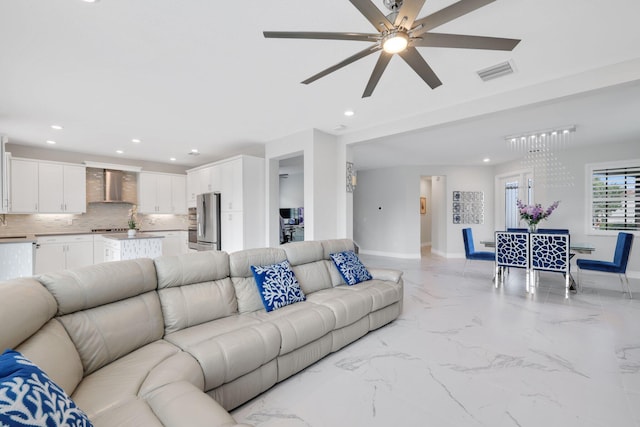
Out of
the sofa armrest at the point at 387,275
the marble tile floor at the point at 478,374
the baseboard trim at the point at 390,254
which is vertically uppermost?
the sofa armrest at the point at 387,275

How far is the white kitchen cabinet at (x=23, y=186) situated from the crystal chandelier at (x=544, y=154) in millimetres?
8773

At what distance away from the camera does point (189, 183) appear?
6945mm

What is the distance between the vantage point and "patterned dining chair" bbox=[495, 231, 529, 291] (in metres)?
4.58

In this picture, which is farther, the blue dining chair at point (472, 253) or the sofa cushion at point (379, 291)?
the blue dining chair at point (472, 253)

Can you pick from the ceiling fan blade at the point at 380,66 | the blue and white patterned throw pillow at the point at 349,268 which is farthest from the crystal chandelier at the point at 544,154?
the ceiling fan blade at the point at 380,66

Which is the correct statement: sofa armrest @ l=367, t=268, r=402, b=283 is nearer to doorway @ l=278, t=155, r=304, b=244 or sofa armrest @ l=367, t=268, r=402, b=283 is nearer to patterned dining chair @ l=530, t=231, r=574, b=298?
patterned dining chair @ l=530, t=231, r=574, b=298

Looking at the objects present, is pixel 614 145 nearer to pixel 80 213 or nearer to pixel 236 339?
pixel 236 339

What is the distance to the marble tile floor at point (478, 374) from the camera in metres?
1.78

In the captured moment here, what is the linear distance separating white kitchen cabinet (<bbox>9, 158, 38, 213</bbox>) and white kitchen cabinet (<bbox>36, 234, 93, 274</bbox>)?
0.68m

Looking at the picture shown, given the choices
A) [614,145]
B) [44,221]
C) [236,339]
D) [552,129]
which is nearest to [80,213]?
[44,221]

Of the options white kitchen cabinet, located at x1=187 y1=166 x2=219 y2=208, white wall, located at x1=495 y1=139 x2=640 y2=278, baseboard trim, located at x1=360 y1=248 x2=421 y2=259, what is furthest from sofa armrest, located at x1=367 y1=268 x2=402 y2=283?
white wall, located at x1=495 y1=139 x2=640 y2=278

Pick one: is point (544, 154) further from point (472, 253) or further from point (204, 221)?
point (204, 221)

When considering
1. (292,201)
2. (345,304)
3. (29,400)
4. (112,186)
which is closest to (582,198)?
(345,304)

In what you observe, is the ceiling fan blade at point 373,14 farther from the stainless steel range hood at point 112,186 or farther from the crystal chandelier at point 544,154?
the stainless steel range hood at point 112,186
